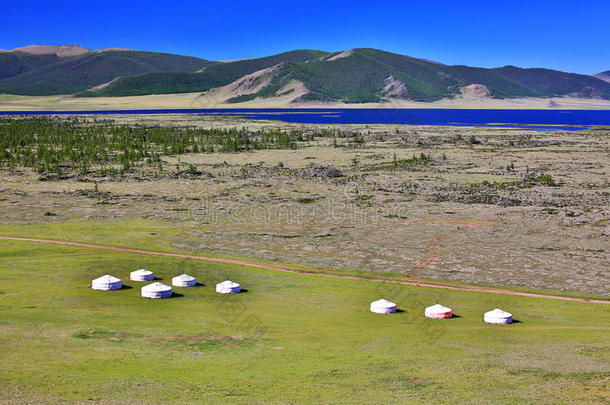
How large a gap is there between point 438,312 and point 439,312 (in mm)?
62

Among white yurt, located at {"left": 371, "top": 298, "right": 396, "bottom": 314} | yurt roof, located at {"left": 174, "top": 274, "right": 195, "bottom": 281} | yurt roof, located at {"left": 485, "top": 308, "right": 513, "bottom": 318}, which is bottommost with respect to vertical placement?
white yurt, located at {"left": 371, "top": 298, "right": 396, "bottom": 314}

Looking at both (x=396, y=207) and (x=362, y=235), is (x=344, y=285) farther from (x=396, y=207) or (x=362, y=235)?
(x=396, y=207)

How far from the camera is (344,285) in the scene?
4631 centimetres

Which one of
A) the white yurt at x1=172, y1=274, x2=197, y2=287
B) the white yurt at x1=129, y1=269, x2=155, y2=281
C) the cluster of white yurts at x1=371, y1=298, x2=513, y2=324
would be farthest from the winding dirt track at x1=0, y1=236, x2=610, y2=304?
the white yurt at x1=129, y1=269, x2=155, y2=281

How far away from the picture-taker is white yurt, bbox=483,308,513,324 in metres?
37.3

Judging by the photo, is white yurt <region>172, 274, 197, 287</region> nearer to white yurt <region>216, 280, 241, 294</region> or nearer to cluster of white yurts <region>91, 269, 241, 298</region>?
cluster of white yurts <region>91, 269, 241, 298</region>

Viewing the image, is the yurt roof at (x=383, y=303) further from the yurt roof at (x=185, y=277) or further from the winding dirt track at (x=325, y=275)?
the yurt roof at (x=185, y=277)

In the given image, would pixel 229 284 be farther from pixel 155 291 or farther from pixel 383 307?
pixel 383 307

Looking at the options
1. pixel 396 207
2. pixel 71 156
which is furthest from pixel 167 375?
pixel 71 156

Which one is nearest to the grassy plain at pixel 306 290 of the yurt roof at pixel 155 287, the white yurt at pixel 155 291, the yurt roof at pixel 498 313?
the yurt roof at pixel 498 313

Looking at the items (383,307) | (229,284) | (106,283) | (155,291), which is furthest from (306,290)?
(106,283)

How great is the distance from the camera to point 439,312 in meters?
38.4

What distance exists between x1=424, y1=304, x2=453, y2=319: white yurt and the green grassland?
21.2 inches

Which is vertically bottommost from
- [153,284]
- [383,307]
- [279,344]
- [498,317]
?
[279,344]
